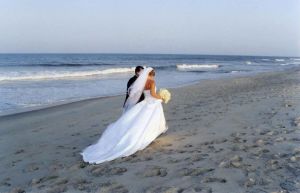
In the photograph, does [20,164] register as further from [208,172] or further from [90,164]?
[208,172]

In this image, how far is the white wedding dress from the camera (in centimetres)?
697

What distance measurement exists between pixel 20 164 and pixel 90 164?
1339 millimetres

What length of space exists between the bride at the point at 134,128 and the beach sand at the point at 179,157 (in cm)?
19

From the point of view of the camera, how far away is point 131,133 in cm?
729

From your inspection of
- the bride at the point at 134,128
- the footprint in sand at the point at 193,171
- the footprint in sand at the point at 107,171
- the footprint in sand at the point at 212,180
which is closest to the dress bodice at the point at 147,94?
the bride at the point at 134,128

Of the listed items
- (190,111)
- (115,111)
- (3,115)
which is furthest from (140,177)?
(3,115)

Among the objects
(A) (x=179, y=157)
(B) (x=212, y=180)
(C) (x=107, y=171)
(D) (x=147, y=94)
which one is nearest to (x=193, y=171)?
(B) (x=212, y=180)

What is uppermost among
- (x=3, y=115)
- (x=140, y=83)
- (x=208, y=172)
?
(x=140, y=83)

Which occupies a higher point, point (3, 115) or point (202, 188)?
point (202, 188)

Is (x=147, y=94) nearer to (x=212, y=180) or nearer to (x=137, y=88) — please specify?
(x=137, y=88)

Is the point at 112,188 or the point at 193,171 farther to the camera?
the point at 193,171

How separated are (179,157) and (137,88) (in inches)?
75.6

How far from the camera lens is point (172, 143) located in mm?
7555

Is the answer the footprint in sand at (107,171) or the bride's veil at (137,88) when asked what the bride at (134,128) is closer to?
the bride's veil at (137,88)
